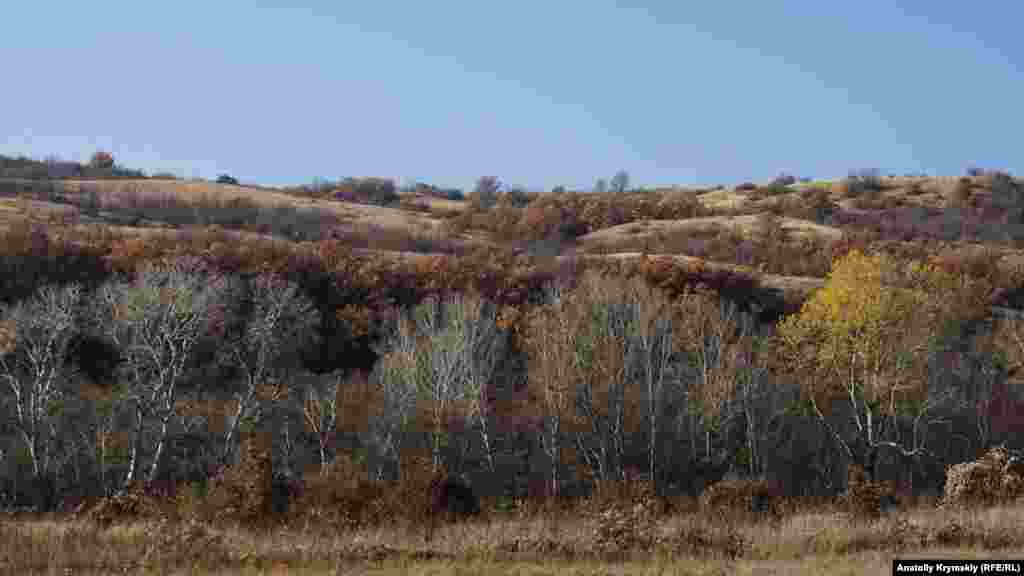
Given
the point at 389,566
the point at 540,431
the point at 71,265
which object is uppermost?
the point at 71,265

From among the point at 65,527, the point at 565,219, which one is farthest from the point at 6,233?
the point at 565,219

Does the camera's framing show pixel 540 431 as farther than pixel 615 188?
No

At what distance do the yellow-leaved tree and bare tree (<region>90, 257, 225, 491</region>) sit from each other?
85.3 feet

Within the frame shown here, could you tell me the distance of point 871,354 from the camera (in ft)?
138

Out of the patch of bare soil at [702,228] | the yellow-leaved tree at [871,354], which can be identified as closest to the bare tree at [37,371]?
the yellow-leaved tree at [871,354]

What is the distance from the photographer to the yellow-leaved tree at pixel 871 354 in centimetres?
4144

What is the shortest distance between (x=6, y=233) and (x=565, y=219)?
59600 millimetres

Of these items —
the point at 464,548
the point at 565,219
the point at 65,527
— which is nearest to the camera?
the point at 464,548

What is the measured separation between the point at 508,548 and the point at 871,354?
92.5 feet

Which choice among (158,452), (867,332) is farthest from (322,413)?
(867,332)

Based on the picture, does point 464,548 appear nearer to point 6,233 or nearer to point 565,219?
point 6,233

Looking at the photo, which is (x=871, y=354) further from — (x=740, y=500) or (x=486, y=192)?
(x=486, y=192)

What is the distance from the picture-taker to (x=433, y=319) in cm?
4128

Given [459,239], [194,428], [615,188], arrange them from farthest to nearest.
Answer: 1. [615,188]
2. [459,239]
3. [194,428]
